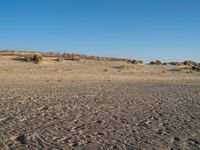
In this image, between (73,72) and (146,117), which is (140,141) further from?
(73,72)

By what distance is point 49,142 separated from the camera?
27.6 feet

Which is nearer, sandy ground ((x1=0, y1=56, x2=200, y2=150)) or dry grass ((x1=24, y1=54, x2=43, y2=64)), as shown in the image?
sandy ground ((x1=0, y1=56, x2=200, y2=150))

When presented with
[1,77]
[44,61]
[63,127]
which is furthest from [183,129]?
[44,61]

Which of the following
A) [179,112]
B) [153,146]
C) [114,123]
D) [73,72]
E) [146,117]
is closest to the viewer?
[153,146]

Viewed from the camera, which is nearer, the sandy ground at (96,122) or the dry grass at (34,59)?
the sandy ground at (96,122)

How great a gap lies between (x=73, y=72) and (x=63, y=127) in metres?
20.3

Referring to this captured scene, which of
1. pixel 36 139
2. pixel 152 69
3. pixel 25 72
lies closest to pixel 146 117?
pixel 36 139

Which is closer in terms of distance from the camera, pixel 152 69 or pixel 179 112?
pixel 179 112

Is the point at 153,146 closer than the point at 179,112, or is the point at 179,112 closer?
the point at 153,146

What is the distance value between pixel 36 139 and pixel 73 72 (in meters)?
21.6

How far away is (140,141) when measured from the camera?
339 inches

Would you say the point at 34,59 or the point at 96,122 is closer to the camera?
the point at 96,122

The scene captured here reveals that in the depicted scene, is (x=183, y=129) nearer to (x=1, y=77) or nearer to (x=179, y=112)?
(x=179, y=112)

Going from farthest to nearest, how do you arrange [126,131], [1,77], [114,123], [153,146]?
[1,77] < [114,123] < [126,131] < [153,146]
